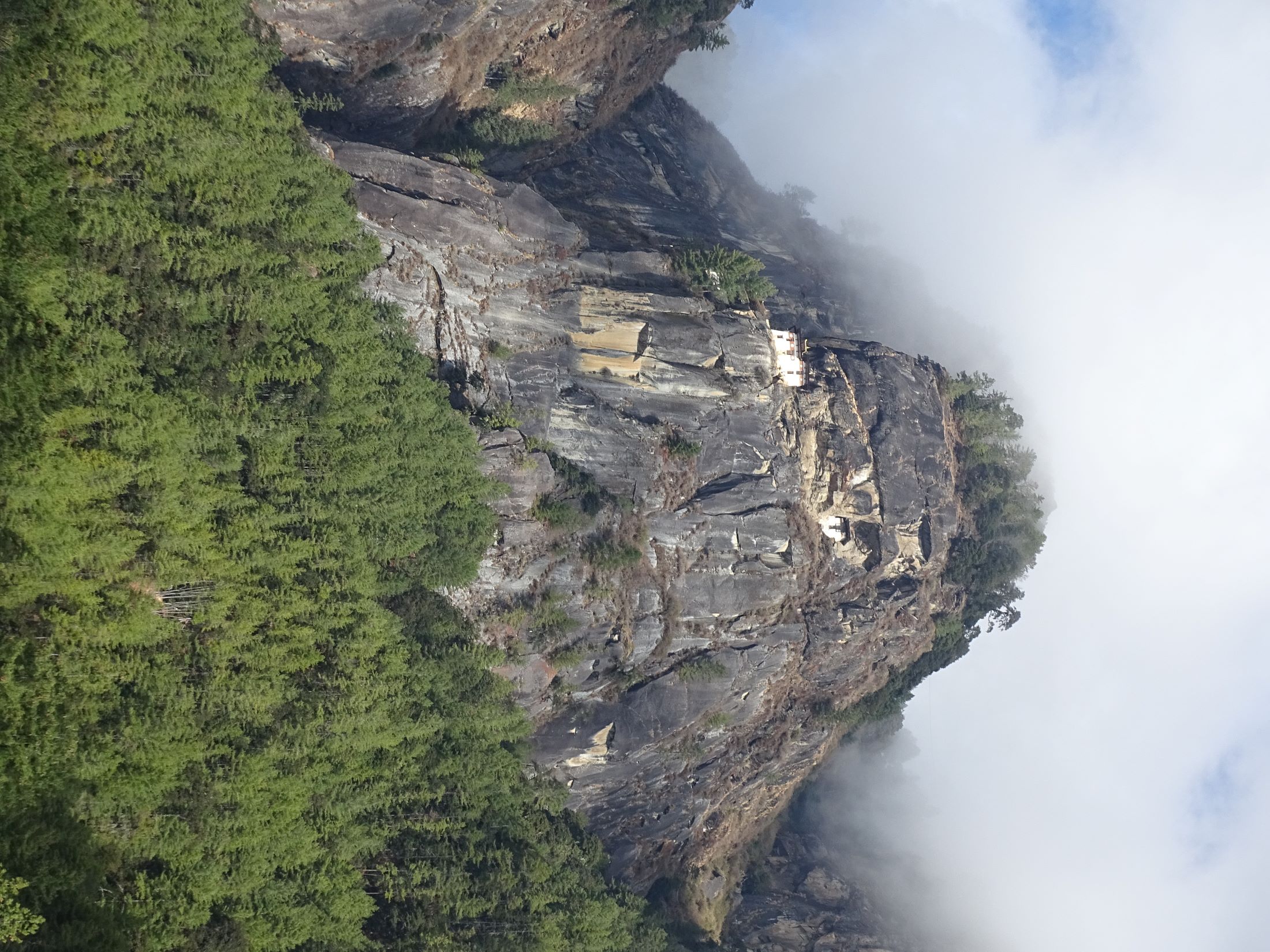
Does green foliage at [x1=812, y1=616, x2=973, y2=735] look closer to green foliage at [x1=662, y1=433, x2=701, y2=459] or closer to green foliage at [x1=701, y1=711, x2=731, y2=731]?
green foliage at [x1=701, y1=711, x2=731, y2=731]

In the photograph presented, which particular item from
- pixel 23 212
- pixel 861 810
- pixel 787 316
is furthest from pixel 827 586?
pixel 23 212

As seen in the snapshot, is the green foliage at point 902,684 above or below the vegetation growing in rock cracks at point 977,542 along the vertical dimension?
below

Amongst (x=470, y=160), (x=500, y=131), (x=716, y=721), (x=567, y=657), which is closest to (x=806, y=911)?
(x=716, y=721)

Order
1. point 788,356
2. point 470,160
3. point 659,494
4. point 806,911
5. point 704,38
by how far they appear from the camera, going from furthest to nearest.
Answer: point 806,911
point 704,38
point 788,356
point 659,494
point 470,160

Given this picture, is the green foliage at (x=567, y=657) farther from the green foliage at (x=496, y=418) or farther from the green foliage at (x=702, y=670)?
the green foliage at (x=496, y=418)

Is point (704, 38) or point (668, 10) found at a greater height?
point (704, 38)

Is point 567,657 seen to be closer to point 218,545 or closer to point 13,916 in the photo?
point 218,545

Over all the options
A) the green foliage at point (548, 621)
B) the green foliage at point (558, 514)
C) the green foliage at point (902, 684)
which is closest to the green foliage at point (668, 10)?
the green foliage at point (558, 514)
